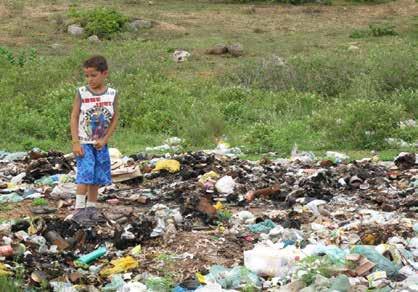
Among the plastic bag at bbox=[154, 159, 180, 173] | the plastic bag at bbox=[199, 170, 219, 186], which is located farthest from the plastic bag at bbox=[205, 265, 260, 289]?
the plastic bag at bbox=[154, 159, 180, 173]

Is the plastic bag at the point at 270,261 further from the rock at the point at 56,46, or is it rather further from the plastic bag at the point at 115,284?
the rock at the point at 56,46

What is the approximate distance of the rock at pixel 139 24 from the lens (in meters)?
23.3

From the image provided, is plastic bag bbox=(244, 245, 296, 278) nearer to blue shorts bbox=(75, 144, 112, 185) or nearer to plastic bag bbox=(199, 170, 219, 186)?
blue shorts bbox=(75, 144, 112, 185)

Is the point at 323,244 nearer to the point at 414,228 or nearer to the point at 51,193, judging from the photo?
the point at 414,228

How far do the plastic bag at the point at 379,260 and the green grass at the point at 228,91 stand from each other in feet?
15.5

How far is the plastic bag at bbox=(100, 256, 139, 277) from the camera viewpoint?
561 centimetres

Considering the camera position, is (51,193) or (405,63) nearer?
(51,193)

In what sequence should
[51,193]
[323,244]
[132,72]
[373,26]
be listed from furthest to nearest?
1. [373,26]
2. [132,72]
3. [51,193]
4. [323,244]

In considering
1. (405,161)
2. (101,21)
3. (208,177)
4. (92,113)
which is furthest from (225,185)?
(101,21)

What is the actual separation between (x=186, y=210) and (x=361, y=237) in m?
1.47

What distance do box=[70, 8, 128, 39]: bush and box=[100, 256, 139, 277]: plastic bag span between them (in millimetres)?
16978

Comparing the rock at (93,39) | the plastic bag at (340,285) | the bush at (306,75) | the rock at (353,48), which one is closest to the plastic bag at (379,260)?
the plastic bag at (340,285)

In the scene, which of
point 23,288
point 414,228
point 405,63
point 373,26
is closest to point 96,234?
point 23,288

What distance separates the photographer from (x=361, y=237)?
607cm
